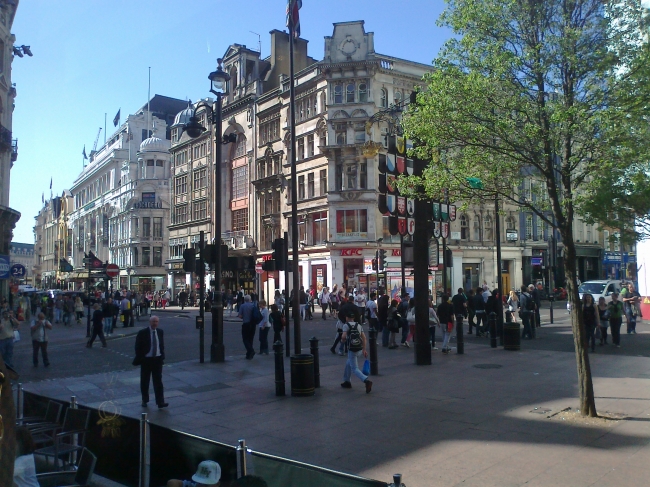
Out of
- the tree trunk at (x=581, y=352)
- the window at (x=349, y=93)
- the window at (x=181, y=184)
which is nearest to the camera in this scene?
the tree trunk at (x=581, y=352)

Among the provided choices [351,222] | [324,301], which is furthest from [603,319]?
[351,222]

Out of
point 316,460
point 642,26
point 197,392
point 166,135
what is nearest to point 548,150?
point 642,26

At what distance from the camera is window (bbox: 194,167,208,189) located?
61.2 m

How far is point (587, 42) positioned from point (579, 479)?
20.8 ft

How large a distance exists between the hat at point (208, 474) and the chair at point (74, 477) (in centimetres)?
179

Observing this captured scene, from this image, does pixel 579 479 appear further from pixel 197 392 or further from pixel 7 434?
pixel 197 392

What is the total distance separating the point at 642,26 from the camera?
8656mm

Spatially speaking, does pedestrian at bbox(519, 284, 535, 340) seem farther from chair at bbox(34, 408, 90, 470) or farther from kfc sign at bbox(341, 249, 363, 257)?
kfc sign at bbox(341, 249, 363, 257)

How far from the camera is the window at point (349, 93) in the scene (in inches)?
1677

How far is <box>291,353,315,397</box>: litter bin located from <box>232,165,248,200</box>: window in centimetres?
4415

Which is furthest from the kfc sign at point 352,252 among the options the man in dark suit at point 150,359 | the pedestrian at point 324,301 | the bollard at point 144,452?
the bollard at point 144,452

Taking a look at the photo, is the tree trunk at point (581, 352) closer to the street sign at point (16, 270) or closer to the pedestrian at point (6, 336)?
the pedestrian at point (6, 336)

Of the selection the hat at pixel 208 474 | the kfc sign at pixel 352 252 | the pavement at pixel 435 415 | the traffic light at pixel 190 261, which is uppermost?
the kfc sign at pixel 352 252

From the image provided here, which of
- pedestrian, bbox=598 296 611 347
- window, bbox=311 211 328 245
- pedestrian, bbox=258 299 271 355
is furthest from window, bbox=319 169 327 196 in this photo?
pedestrian, bbox=598 296 611 347
